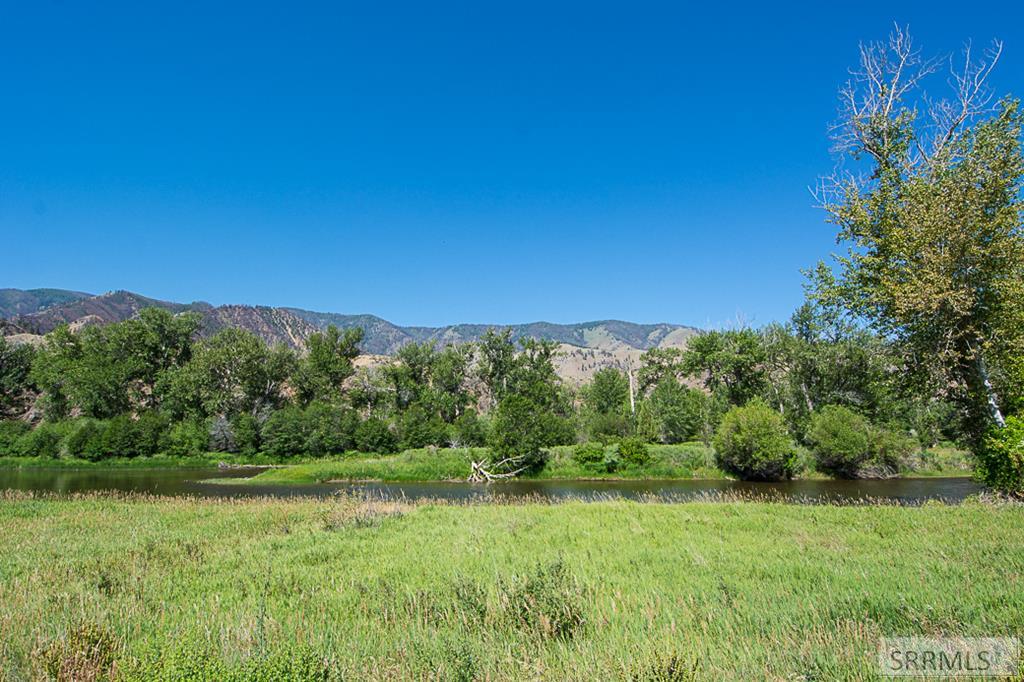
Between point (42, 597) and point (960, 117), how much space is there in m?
31.0

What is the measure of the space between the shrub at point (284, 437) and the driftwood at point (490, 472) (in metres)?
27.0

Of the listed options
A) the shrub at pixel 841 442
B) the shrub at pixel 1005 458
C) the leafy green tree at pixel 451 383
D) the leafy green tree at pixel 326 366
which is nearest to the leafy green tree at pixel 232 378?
the leafy green tree at pixel 326 366

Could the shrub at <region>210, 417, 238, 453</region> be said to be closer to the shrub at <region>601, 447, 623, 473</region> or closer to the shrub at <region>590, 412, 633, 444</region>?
the shrub at <region>590, 412, 633, 444</region>

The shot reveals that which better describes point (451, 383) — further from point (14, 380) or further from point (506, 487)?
point (14, 380)

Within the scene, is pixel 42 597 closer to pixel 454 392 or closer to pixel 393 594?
pixel 393 594

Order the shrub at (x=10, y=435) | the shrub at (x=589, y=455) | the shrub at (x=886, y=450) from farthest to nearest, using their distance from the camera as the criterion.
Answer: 1. the shrub at (x=10, y=435)
2. the shrub at (x=589, y=455)
3. the shrub at (x=886, y=450)

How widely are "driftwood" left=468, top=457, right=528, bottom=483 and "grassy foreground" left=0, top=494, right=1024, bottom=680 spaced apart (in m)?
35.9

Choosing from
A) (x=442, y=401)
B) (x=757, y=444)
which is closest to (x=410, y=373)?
(x=442, y=401)

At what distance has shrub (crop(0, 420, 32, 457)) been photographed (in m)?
66.4

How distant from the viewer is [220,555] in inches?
503

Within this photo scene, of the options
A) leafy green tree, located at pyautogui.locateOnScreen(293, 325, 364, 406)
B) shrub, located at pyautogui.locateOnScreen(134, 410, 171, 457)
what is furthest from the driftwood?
shrub, located at pyautogui.locateOnScreen(134, 410, 171, 457)

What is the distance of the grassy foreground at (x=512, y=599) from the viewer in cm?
546

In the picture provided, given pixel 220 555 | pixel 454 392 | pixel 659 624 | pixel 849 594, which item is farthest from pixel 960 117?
pixel 454 392

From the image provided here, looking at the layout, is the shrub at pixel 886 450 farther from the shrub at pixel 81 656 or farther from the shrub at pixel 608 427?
the shrub at pixel 81 656
